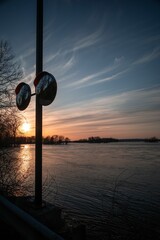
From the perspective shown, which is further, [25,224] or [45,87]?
[45,87]

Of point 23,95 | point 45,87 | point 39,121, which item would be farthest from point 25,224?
point 23,95

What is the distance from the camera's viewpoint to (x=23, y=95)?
14.0ft

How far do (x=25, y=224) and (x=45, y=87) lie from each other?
7.44 feet

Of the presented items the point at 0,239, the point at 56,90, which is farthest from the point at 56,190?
the point at 56,90

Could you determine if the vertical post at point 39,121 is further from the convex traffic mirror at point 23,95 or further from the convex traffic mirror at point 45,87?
the convex traffic mirror at point 45,87

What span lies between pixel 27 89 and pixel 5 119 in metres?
4.77

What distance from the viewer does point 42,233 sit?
74.7 inches

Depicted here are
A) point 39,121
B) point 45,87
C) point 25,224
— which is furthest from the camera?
point 39,121

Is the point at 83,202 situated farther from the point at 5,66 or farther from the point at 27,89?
the point at 27,89

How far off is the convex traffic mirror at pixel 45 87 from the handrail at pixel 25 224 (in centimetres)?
190

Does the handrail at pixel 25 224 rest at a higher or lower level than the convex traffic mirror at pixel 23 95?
lower

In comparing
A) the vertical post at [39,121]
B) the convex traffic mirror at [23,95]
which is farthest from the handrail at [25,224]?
the convex traffic mirror at [23,95]

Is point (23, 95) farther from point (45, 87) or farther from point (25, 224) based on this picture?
point (25, 224)

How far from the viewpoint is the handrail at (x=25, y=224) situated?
1.88m
